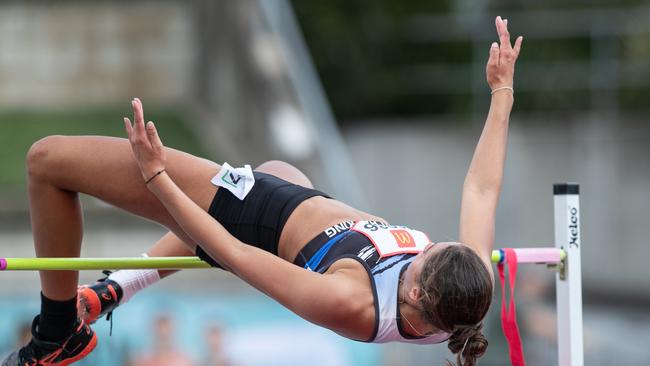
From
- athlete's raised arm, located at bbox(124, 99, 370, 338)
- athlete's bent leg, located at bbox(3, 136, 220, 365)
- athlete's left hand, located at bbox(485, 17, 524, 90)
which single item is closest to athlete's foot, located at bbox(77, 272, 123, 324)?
athlete's bent leg, located at bbox(3, 136, 220, 365)

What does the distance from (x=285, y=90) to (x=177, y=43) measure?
60.6 inches

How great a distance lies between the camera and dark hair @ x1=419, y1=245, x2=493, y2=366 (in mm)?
3344

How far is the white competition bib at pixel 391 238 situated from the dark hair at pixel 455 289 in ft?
0.60

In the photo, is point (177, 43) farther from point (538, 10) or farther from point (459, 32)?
point (538, 10)

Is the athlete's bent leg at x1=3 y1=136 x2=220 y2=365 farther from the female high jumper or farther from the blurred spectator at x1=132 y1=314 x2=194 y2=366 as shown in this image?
the blurred spectator at x1=132 y1=314 x2=194 y2=366

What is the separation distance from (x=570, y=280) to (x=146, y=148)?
170 cm

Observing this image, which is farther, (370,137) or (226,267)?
(370,137)

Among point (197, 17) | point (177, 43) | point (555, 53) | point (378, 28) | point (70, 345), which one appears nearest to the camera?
point (70, 345)

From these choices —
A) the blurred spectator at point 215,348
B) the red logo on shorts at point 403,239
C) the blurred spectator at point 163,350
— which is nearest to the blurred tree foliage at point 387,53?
the blurred spectator at point 215,348

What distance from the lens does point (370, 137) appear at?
1162cm

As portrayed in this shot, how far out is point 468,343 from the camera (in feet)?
11.4

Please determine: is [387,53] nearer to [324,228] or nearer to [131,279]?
[131,279]

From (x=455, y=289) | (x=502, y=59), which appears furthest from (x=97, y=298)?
(x=502, y=59)

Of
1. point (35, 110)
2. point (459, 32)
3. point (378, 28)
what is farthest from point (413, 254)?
point (378, 28)
